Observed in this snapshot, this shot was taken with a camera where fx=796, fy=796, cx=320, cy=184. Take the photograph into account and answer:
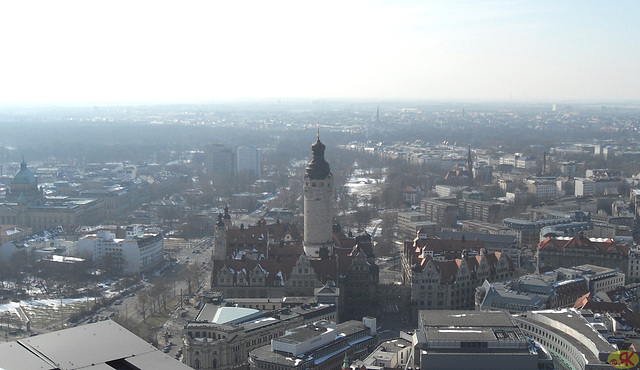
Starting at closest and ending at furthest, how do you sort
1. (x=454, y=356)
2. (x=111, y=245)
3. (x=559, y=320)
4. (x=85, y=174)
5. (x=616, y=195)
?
(x=454, y=356) → (x=559, y=320) → (x=111, y=245) → (x=616, y=195) → (x=85, y=174)

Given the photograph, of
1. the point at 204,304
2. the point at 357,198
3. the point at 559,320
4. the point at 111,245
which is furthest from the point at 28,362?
the point at 357,198

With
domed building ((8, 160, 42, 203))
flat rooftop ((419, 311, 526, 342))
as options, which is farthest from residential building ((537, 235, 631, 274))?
domed building ((8, 160, 42, 203))

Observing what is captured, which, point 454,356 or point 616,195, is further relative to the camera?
point 616,195

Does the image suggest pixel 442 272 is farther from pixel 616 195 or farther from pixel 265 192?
pixel 265 192

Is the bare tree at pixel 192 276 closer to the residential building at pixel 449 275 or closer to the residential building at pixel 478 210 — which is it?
the residential building at pixel 449 275

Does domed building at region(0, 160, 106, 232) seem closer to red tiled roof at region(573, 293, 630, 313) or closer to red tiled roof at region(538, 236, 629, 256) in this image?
red tiled roof at region(538, 236, 629, 256)

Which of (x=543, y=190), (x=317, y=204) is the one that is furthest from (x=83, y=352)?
(x=543, y=190)

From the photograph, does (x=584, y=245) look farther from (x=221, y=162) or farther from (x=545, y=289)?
(x=221, y=162)
